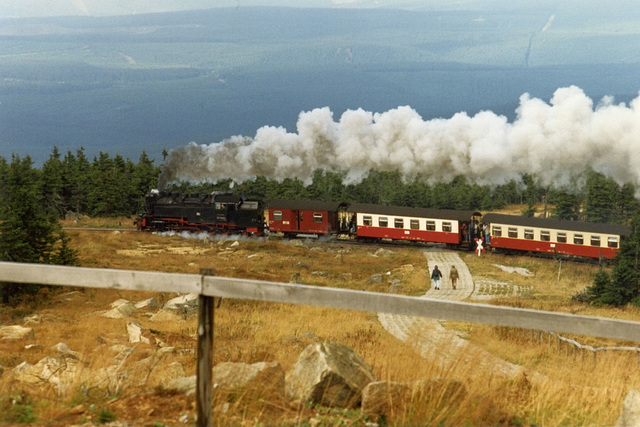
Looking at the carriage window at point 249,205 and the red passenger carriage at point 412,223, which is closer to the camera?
the red passenger carriage at point 412,223

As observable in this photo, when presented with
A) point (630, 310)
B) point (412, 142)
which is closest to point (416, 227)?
point (630, 310)

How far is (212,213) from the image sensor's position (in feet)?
188

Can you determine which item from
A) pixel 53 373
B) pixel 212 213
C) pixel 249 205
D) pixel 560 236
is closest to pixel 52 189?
pixel 212 213

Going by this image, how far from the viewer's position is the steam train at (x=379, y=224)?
49.8 metres

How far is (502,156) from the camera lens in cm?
7269

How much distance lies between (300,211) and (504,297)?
26.5 m

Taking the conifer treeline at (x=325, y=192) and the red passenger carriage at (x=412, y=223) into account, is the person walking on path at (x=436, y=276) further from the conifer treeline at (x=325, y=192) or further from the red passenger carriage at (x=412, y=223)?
the conifer treeline at (x=325, y=192)

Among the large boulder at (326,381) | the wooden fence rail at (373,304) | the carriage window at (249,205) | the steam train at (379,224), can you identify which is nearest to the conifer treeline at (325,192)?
the steam train at (379,224)

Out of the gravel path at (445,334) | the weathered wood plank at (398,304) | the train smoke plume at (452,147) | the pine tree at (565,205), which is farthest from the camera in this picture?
the pine tree at (565,205)

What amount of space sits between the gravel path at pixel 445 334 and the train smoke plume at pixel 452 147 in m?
25.1

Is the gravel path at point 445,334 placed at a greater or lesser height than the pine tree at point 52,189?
lesser

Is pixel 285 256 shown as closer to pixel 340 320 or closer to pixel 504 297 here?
pixel 504 297

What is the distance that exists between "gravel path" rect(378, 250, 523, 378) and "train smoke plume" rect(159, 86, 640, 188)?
988 inches

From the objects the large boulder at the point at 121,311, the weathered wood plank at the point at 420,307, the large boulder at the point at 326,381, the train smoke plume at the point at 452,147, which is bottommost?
the large boulder at the point at 121,311
